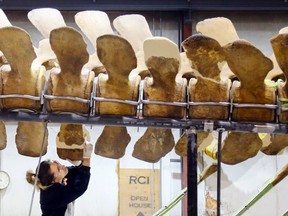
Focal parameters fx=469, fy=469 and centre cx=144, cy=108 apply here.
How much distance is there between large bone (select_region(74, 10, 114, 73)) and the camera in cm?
195

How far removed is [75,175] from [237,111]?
120cm

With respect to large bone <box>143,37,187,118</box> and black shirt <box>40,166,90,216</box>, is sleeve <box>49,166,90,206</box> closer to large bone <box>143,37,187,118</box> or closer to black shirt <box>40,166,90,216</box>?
black shirt <box>40,166,90,216</box>

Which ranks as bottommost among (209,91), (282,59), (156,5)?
(209,91)

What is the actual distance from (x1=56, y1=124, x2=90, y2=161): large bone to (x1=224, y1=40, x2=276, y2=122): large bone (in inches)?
30.3

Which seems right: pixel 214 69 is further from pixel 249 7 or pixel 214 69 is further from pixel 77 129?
pixel 249 7

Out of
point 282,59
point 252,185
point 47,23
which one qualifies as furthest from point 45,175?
point 252,185

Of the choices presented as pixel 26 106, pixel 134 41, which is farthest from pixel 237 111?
pixel 26 106

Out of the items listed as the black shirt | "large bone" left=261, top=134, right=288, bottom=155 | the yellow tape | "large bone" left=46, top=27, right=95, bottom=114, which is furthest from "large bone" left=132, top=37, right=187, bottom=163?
the yellow tape

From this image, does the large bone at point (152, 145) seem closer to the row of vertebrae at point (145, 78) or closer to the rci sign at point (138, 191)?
the row of vertebrae at point (145, 78)

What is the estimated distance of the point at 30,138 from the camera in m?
1.94

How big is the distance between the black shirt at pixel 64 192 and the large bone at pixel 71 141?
19 centimetres

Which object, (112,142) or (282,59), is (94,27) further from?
(282,59)

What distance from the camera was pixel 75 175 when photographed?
2.61 meters

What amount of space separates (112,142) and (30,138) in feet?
1.11
